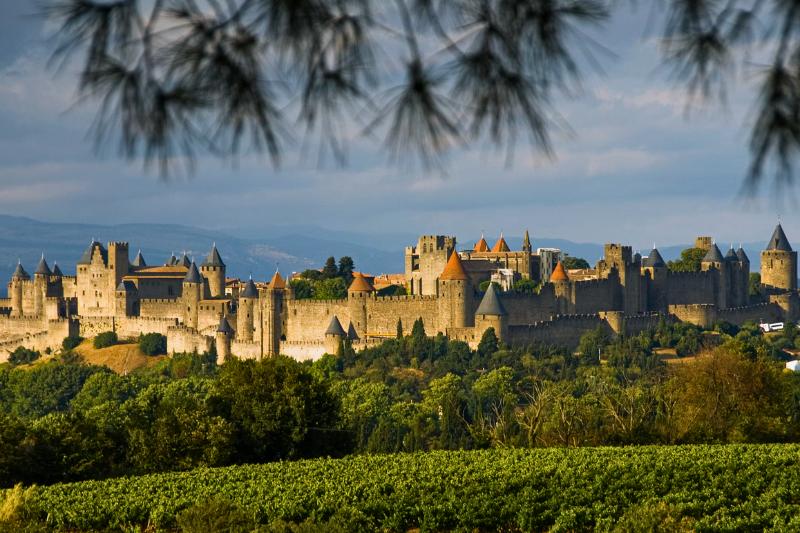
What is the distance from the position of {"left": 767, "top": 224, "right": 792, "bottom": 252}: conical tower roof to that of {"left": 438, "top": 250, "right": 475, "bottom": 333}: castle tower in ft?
65.7

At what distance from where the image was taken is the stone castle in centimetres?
5831

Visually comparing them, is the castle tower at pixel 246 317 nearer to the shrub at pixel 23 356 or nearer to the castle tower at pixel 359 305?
the castle tower at pixel 359 305

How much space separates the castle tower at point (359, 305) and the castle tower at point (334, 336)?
103cm

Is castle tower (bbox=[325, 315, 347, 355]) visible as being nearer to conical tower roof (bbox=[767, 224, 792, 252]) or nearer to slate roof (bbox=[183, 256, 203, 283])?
slate roof (bbox=[183, 256, 203, 283])

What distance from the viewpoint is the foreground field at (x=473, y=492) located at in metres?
21.7

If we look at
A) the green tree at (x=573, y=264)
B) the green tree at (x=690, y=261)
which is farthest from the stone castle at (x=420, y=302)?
the green tree at (x=573, y=264)

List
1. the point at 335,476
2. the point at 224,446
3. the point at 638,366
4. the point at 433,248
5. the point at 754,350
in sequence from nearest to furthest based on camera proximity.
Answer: the point at 335,476 → the point at 224,446 → the point at 754,350 → the point at 638,366 → the point at 433,248

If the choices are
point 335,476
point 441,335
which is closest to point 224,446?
point 335,476

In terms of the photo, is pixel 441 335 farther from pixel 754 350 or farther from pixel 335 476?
pixel 335 476

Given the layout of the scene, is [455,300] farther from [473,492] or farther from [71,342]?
[473,492]

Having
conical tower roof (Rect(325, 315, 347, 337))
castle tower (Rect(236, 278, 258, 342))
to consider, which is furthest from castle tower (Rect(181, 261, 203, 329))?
conical tower roof (Rect(325, 315, 347, 337))

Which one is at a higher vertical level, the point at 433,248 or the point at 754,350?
the point at 433,248

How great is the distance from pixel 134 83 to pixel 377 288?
61.3 metres

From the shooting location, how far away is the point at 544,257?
220ft
